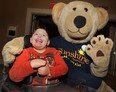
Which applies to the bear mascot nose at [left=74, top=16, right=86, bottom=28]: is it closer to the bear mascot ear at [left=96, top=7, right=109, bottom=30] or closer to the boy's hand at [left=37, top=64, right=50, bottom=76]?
the bear mascot ear at [left=96, top=7, right=109, bottom=30]

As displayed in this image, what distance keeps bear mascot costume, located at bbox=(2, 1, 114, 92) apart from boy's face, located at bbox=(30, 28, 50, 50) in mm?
65

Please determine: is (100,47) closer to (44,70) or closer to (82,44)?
(82,44)

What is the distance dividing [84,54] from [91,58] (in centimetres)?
6

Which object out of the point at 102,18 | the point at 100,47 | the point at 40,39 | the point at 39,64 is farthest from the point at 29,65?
the point at 102,18

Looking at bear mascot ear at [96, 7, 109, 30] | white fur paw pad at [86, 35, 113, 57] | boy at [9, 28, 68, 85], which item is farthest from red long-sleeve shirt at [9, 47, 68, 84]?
bear mascot ear at [96, 7, 109, 30]

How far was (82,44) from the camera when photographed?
1.22 m

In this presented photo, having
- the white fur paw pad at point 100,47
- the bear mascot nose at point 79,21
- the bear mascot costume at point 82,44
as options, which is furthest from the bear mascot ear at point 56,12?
the white fur paw pad at point 100,47

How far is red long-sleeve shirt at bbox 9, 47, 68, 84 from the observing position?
1.00 metres

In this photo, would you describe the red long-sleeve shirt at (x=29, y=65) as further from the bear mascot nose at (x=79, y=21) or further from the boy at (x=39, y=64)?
the bear mascot nose at (x=79, y=21)

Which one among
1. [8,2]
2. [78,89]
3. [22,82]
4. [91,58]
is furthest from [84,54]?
[8,2]

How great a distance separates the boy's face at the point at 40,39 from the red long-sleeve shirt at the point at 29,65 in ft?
0.09

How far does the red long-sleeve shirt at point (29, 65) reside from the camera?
100 centimetres

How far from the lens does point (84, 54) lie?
3.90ft

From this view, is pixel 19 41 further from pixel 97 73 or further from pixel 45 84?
pixel 97 73
